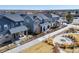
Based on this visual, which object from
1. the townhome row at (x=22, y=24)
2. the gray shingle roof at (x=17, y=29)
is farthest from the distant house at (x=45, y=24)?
the gray shingle roof at (x=17, y=29)

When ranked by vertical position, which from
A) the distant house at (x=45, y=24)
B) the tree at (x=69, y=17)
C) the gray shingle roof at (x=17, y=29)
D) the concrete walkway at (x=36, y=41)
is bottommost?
the concrete walkway at (x=36, y=41)

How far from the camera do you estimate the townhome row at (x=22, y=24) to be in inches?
81.4

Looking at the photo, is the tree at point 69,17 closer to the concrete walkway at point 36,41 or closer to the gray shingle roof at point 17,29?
the concrete walkway at point 36,41

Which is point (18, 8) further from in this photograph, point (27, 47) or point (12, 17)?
point (27, 47)

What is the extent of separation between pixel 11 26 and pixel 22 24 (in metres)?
0.11

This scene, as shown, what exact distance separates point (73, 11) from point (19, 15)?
55cm

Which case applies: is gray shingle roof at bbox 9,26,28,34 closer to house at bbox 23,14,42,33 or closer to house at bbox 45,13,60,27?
house at bbox 23,14,42,33

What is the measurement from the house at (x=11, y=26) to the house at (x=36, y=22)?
0.17ft

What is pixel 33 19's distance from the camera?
2.11 meters

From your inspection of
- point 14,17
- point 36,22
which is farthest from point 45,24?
point 14,17

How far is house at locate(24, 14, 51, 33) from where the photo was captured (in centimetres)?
209

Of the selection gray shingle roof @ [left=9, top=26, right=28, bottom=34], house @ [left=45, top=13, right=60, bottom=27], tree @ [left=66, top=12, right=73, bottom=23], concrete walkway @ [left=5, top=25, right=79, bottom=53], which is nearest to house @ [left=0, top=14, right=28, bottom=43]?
gray shingle roof @ [left=9, top=26, right=28, bottom=34]
